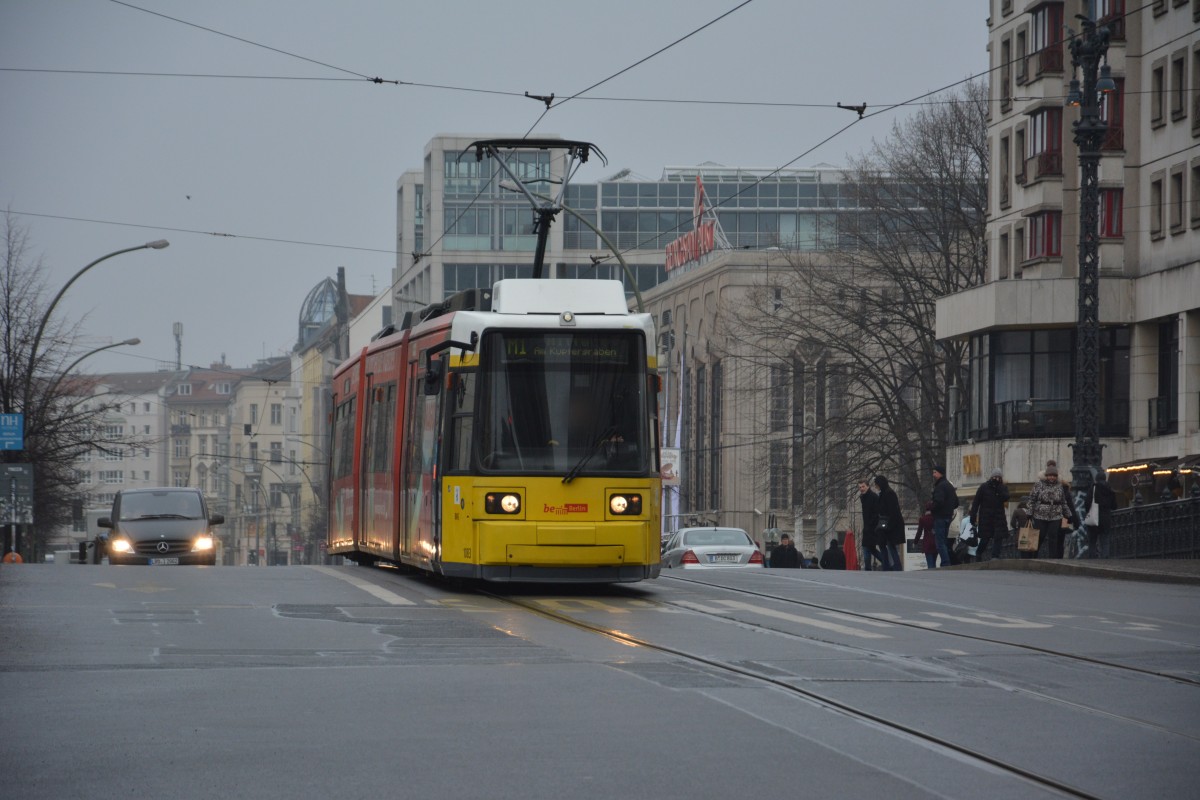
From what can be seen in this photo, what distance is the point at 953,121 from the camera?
6150 cm

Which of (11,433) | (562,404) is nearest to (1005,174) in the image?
(11,433)

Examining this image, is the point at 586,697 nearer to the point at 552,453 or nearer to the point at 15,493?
the point at 552,453

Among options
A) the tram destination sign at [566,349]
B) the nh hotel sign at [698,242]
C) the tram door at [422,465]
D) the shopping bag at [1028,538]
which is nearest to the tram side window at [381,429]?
the tram door at [422,465]

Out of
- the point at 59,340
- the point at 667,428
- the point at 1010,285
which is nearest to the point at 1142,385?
the point at 1010,285

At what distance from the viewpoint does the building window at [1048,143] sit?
58.9m

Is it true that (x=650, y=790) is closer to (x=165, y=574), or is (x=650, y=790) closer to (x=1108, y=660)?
(x=1108, y=660)

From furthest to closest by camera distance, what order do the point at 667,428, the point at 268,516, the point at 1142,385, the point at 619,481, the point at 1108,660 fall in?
1. the point at 268,516
2. the point at 667,428
3. the point at 1142,385
4. the point at 619,481
5. the point at 1108,660

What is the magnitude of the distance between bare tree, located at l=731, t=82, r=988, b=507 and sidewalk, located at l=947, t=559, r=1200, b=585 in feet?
77.6

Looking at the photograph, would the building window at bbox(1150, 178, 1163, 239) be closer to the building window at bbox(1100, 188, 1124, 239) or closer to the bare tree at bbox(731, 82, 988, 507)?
the building window at bbox(1100, 188, 1124, 239)

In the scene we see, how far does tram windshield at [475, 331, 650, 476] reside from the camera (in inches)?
796

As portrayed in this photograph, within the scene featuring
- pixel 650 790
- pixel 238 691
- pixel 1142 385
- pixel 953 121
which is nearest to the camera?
pixel 650 790

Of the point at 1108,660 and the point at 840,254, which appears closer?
the point at 1108,660

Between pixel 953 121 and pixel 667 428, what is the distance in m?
29.2

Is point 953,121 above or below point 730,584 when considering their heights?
above
